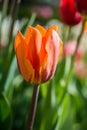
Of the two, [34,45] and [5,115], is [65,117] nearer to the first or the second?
[5,115]

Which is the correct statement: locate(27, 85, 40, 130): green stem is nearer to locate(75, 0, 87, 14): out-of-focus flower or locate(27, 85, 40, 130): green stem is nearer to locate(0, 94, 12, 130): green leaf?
locate(0, 94, 12, 130): green leaf

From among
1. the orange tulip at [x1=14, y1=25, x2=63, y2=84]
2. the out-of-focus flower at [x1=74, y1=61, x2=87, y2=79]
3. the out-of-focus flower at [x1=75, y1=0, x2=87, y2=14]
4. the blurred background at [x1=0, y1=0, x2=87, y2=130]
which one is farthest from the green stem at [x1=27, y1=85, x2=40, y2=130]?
the out-of-focus flower at [x1=74, y1=61, x2=87, y2=79]

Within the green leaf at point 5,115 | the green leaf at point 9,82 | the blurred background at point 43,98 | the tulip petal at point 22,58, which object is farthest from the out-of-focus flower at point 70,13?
the tulip petal at point 22,58

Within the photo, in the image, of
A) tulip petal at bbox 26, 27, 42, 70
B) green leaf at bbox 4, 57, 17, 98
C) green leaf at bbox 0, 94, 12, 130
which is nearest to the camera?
tulip petal at bbox 26, 27, 42, 70

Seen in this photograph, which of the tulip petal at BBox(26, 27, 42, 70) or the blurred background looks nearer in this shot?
the tulip petal at BBox(26, 27, 42, 70)

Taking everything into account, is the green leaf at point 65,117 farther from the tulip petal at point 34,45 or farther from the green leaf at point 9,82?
the tulip petal at point 34,45

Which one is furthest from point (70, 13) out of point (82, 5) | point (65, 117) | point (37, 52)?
point (37, 52)

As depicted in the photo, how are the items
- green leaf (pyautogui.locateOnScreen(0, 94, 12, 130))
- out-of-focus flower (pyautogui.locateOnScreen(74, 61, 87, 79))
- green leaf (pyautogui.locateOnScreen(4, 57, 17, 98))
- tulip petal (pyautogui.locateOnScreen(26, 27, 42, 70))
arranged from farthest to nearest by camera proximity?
out-of-focus flower (pyautogui.locateOnScreen(74, 61, 87, 79))
green leaf (pyautogui.locateOnScreen(4, 57, 17, 98))
green leaf (pyautogui.locateOnScreen(0, 94, 12, 130))
tulip petal (pyautogui.locateOnScreen(26, 27, 42, 70))
